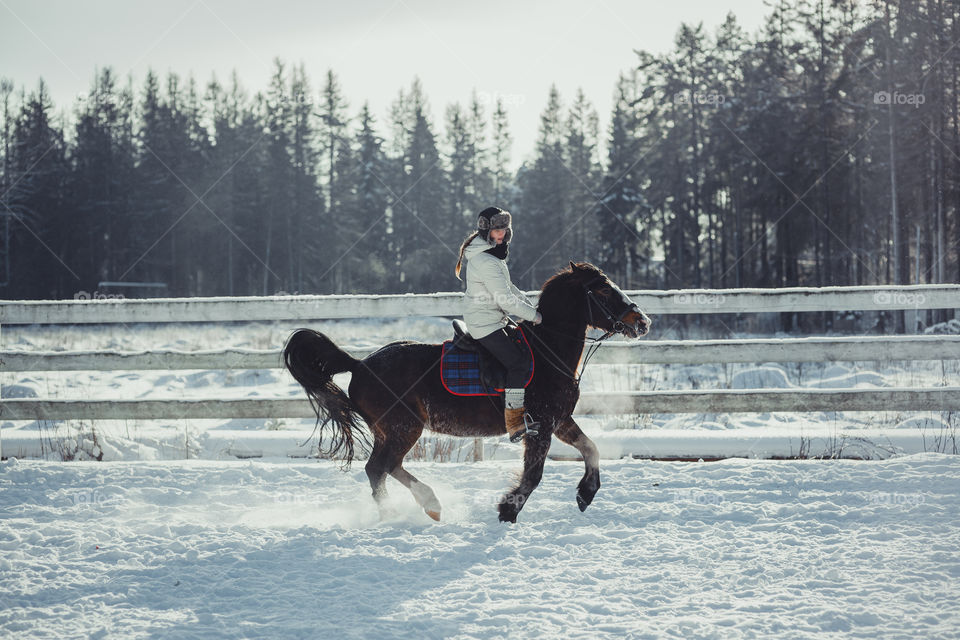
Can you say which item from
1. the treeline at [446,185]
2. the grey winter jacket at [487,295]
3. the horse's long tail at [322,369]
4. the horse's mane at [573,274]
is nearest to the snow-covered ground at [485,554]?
the horse's long tail at [322,369]

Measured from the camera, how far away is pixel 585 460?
555 cm

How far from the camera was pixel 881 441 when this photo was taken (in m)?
6.79

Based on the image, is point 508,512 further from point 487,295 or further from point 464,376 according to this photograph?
point 487,295

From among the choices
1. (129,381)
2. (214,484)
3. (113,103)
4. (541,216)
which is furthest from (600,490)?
(113,103)

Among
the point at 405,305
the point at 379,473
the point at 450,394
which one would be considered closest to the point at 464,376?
the point at 450,394

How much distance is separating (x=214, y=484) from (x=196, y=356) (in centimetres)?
157

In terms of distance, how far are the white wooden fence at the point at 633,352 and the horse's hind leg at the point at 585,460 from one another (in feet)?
4.00

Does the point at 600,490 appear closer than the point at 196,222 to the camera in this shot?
Yes

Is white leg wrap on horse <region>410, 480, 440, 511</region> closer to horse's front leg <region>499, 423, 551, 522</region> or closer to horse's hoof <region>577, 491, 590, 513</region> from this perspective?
horse's front leg <region>499, 423, 551, 522</region>

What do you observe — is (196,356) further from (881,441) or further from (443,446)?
(881,441)

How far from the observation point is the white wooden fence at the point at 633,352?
6.81m

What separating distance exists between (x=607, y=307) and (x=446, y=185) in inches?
1781

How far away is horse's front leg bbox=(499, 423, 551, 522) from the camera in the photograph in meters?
5.20

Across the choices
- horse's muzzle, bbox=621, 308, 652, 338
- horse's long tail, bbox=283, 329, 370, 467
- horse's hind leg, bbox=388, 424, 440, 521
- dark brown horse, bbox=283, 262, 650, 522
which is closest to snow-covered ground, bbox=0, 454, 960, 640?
horse's hind leg, bbox=388, 424, 440, 521
